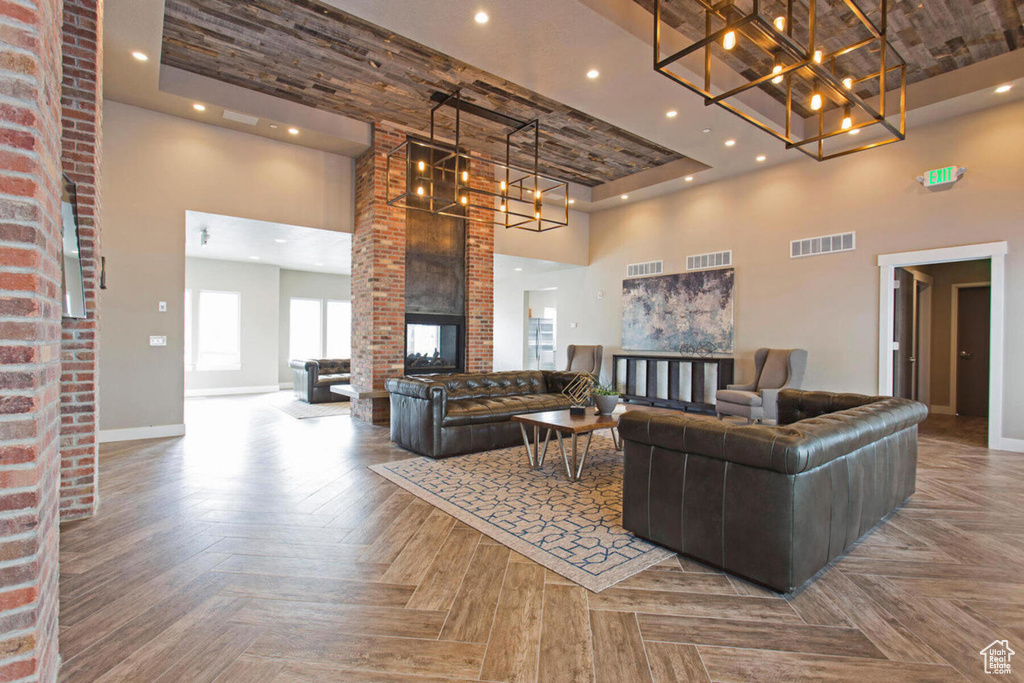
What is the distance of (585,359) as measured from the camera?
880 cm

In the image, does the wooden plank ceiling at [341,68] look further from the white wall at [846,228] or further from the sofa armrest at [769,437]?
the sofa armrest at [769,437]

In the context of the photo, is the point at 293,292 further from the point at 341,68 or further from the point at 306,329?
the point at 341,68

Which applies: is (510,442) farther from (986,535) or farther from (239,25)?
(239,25)

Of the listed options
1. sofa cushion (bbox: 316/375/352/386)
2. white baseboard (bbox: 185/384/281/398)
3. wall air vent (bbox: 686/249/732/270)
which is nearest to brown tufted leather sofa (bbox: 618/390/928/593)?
wall air vent (bbox: 686/249/732/270)

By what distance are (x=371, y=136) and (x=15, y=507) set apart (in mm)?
5924

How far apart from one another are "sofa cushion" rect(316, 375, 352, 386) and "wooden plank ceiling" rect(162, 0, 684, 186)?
450cm

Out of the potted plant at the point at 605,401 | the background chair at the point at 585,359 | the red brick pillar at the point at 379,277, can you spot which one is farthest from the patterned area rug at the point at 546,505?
the background chair at the point at 585,359

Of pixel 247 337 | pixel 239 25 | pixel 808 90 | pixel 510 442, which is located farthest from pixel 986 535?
pixel 247 337

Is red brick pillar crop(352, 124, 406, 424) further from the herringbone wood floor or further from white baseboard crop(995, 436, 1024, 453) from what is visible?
white baseboard crop(995, 436, 1024, 453)

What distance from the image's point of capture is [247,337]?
395 inches

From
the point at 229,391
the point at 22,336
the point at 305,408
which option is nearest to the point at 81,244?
the point at 22,336

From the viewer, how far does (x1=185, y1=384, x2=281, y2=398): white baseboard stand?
30.9 ft

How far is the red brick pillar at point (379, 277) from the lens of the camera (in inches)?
243

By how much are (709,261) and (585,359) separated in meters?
2.67
